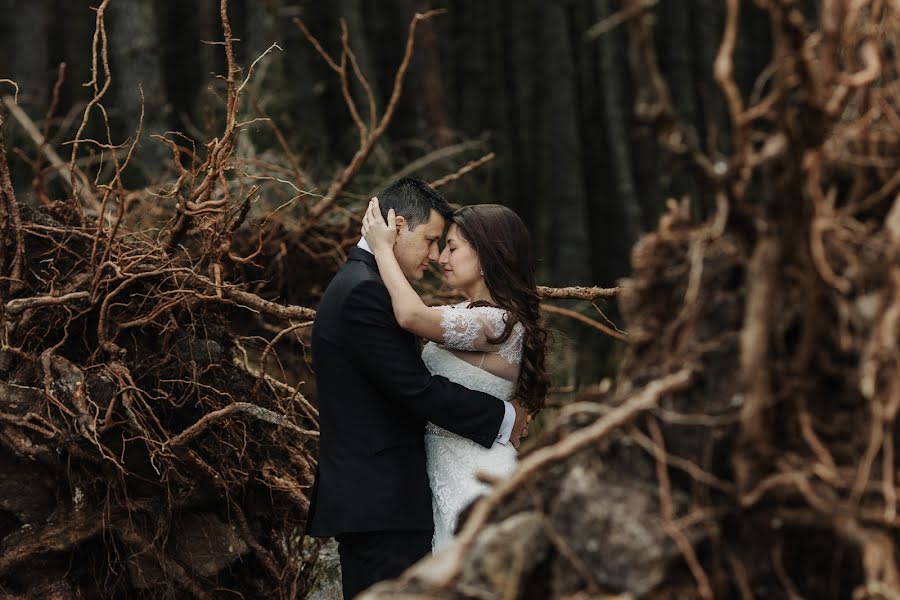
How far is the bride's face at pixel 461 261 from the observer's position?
13.0ft

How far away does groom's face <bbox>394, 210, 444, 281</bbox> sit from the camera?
12.5ft

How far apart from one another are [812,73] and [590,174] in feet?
44.6

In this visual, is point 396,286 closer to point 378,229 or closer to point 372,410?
point 378,229

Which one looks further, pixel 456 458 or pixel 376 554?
pixel 456 458

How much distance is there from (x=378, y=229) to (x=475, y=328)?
0.45 m

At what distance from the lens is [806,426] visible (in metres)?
2.10

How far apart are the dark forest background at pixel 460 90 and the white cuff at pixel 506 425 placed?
438cm

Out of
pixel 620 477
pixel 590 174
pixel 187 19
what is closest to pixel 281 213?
pixel 620 477

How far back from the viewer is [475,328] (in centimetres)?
378

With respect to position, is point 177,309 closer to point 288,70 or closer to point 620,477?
point 620,477

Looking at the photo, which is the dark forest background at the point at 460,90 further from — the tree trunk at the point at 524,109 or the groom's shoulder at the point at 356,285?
the groom's shoulder at the point at 356,285

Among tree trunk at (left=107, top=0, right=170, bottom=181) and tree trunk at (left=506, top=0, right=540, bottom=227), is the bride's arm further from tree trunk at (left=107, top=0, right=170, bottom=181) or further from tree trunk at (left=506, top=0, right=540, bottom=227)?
tree trunk at (left=506, top=0, right=540, bottom=227)

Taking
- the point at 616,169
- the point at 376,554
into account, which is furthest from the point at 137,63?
the point at 376,554

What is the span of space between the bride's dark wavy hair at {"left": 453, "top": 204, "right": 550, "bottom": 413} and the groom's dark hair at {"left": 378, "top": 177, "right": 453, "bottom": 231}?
0.44ft
